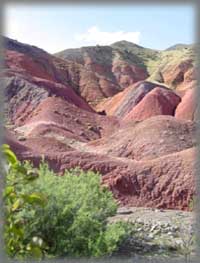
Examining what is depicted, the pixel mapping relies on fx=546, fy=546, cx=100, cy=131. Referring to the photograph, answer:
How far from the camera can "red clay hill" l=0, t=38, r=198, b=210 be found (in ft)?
17.5

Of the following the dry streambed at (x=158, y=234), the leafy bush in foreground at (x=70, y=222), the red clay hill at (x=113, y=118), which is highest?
the leafy bush in foreground at (x=70, y=222)

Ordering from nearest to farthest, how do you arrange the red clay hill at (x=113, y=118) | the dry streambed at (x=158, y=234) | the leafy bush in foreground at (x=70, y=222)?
1. the leafy bush in foreground at (x=70, y=222)
2. the dry streambed at (x=158, y=234)
3. the red clay hill at (x=113, y=118)

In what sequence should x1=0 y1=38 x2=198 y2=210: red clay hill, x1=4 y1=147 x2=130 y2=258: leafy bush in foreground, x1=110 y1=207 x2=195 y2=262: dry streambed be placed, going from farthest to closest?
1. x1=0 y1=38 x2=198 y2=210: red clay hill
2. x1=110 y1=207 x2=195 y2=262: dry streambed
3. x1=4 y1=147 x2=130 y2=258: leafy bush in foreground

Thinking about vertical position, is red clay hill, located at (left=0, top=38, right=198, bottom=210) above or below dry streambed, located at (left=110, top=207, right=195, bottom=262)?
below

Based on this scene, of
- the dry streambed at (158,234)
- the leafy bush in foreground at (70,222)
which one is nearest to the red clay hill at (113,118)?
the leafy bush in foreground at (70,222)

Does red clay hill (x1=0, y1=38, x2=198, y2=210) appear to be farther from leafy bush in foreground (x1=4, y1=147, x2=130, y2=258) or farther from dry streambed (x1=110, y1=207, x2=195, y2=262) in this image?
dry streambed (x1=110, y1=207, x2=195, y2=262)

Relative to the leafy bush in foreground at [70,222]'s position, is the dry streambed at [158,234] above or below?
below

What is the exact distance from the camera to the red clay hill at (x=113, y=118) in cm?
532

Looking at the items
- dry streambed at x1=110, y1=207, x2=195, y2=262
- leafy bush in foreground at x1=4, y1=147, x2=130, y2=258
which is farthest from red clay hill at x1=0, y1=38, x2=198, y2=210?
dry streambed at x1=110, y1=207, x2=195, y2=262

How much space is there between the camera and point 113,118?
11.8 metres

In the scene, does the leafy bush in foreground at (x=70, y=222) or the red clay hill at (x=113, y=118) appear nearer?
the leafy bush in foreground at (x=70, y=222)

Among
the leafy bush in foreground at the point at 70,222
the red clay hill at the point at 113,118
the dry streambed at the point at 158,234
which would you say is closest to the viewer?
the leafy bush in foreground at the point at 70,222

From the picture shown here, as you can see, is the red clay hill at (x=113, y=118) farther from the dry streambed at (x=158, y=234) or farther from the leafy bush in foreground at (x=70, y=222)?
the dry streambed at (x=158, y=234)

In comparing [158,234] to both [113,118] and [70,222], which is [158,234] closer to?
[70,222]
